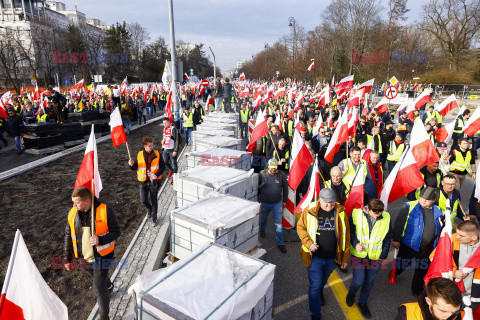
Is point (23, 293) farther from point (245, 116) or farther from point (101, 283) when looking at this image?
point (245, 116)

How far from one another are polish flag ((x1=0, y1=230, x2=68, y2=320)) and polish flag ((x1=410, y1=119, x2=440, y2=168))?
6.10 m

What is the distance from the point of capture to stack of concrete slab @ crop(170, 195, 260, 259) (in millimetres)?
3814

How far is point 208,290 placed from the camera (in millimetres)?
2621

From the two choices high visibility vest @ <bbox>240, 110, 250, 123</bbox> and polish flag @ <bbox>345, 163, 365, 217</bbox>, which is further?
high visibility vest @ <bbox>240, 110, 250, 123</bbox>

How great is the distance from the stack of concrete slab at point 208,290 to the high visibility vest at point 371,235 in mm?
1555

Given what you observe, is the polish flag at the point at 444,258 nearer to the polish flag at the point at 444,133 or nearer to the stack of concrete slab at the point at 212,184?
the stack of concrete slab at the point at 212,184

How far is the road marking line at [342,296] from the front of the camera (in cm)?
421

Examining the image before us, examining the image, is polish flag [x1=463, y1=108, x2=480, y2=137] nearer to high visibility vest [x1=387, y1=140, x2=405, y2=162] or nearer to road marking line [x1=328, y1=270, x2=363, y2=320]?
high visibility vest [x1=387, y1=140, x2=405, y2=162]

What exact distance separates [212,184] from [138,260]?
5.84ft

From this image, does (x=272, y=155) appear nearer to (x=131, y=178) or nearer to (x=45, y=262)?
(x=131, y=178)

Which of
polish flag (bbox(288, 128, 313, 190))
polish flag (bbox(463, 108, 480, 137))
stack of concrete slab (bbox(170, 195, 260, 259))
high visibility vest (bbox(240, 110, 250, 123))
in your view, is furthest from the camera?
high visibility vest (bbox(240, 110, 250, 123))

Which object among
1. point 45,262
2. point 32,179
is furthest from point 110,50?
point 45,262

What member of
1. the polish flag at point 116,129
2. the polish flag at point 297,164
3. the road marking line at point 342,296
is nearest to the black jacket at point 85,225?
the polish flag at point 116,129

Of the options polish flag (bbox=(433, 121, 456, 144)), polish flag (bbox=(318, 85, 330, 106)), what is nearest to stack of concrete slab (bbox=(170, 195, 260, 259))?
polish flag (bbox=(433, 121, 456, 144))
